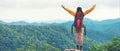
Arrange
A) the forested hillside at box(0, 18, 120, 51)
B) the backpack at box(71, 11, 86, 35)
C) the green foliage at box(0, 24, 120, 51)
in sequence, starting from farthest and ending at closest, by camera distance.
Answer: the forested hillside at box(0, 18, 120, 51) → the green foliage at box(0, 24, 120, 51) → the backpack at box(71, 11, 86, 35)

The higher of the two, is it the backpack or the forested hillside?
the backpack

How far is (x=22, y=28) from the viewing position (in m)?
164

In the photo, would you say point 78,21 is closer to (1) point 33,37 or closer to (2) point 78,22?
(2) point 78,22

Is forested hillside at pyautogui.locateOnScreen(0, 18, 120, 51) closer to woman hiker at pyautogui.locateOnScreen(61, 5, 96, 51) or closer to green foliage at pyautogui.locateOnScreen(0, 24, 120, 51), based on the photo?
green foliage at pyautogui.locateOnScreen(0, 24, 120, 51)

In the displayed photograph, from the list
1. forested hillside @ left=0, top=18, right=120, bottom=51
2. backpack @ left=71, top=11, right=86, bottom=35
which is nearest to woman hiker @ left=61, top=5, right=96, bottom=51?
backpack @ left=71, top=11, right=86, bottom=35

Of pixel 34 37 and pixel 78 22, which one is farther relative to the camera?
pixel 34 37

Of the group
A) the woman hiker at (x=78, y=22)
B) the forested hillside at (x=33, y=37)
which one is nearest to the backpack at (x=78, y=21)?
the woman hiker at (x=78, y=22)

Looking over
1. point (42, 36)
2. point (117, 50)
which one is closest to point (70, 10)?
point (117, 50)

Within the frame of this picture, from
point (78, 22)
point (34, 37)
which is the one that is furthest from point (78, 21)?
point (34, 37)

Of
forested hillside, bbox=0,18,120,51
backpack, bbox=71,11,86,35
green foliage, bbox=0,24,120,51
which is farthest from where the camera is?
forested hillside, bbox=0,18,120,51

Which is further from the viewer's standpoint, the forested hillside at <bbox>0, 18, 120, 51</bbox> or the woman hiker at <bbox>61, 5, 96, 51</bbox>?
the forested hillside at <bbox>0, 18, 120, 51</bbox>

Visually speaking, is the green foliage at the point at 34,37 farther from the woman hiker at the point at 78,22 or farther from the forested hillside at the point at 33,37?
the woman hiker at the point at 78,22

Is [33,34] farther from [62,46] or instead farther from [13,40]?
[13,40]

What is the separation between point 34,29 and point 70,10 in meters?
150
